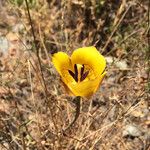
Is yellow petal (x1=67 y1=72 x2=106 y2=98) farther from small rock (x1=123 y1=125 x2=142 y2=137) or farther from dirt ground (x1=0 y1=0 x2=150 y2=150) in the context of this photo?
small rock (x1=123 y1=125 x2=142 y2=137)

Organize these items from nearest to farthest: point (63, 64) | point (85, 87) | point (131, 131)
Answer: point (85, 87) < point (63, 64) < point (131, 131)

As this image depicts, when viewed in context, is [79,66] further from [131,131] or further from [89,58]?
[131,131]

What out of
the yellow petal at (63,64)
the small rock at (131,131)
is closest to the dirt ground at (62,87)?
the small rock at (131,131)

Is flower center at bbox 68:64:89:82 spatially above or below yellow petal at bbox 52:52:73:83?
below

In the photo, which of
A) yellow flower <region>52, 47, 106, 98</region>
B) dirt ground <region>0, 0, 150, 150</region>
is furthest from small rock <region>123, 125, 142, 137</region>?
yellow flower <region>52, 47, 106, 98</region>

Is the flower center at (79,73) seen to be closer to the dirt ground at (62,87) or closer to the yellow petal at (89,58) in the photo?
the yellow petal at (89,58)

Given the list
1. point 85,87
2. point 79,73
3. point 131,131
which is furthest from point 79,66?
point 131,131
